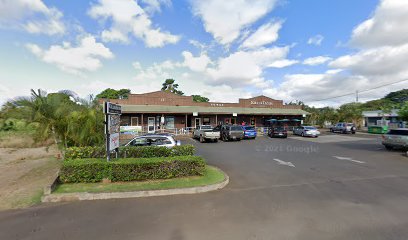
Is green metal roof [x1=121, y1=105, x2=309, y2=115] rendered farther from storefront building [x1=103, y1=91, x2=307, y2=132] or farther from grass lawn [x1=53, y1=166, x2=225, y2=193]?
grass lawn [x1=53, y1=166, x2=225, y2=193]

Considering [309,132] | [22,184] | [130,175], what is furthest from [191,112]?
[22,184]

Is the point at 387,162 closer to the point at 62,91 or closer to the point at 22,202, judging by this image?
the point at 22,202

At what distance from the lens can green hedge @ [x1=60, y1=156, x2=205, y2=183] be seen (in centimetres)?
645

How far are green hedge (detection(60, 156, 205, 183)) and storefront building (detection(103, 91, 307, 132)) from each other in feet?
61.8

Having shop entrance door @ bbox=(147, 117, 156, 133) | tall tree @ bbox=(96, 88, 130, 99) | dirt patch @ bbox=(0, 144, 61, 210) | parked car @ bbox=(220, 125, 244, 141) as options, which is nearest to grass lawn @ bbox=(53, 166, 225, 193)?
dirt patch @ bbox=(0, 144, 61, 210)

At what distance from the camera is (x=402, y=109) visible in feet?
45.5

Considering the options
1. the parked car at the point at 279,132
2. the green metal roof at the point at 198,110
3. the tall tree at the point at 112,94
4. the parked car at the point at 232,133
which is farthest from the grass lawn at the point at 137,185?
the tall tree at the point at 112,94

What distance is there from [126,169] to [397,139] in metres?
16.8

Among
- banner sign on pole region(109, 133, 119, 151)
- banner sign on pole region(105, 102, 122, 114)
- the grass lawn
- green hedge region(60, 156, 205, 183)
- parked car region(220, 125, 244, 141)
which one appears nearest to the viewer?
the grass lawn

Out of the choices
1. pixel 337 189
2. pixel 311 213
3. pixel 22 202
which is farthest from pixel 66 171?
pixel 337 189

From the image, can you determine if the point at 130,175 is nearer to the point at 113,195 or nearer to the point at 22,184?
the point at 113,195

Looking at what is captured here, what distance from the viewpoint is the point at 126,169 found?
663 centimetres

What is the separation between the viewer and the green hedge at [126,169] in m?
6.45

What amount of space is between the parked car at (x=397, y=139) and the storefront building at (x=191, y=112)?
57.7 feet
